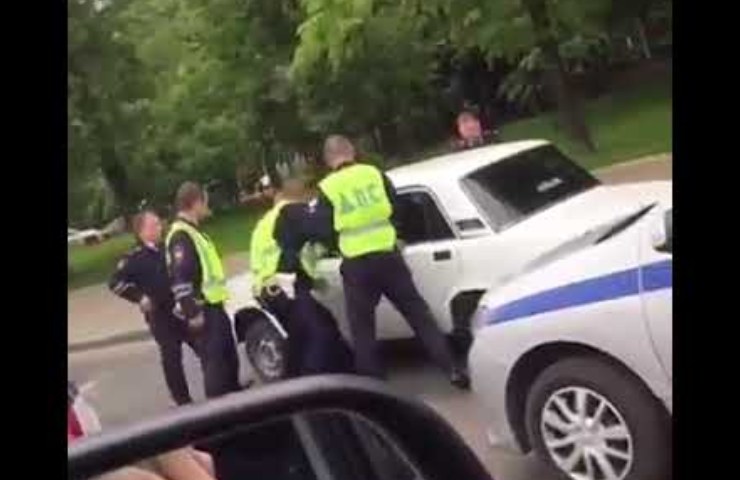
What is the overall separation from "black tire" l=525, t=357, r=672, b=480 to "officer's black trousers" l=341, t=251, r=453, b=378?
5.38 ft

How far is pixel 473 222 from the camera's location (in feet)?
19.0

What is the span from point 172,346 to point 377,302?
3.97 ft

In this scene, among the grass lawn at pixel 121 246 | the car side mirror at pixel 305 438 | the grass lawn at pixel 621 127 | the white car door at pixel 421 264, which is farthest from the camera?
the grass lawn at pixel 621 127

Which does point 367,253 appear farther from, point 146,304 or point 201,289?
point 146,304

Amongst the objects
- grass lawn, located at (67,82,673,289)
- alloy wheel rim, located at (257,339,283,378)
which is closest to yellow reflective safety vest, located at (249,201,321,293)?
grass lawn, located at (67,82,673,289)

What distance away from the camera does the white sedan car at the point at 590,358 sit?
152 inches

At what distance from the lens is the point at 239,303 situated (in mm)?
6426

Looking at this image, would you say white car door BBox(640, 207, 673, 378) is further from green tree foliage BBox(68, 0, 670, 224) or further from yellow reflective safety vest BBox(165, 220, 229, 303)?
green tree foliage BBox(68, 0, 670, 224)

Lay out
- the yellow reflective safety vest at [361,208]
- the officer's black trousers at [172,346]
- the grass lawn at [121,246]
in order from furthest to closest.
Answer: the grass lawn at [121,246]
the officer's black trousers at [172,346]
the yellow reflective safety vest at [361,208]

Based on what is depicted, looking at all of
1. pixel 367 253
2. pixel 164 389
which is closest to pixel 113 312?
pixel 164 389

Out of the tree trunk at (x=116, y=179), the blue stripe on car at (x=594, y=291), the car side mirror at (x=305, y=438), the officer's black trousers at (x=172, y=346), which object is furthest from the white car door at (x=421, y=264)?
the car side mirror at (x=305, y=438)

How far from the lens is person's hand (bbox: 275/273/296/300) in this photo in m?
5.95

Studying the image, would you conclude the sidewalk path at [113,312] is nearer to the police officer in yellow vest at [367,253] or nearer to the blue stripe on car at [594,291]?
the police officer in yellow vest at [367,253]

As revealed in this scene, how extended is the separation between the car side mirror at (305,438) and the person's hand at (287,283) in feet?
15.2
